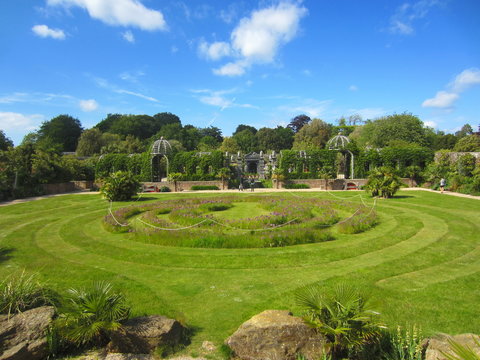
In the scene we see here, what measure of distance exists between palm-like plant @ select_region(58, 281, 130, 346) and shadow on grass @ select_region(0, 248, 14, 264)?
6.58m

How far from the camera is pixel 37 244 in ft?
36.8

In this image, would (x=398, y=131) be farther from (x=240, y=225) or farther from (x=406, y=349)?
(x=406, y=349)

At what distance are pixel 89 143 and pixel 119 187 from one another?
51.5 metres

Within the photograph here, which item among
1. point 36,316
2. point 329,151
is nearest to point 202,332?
point 36,316

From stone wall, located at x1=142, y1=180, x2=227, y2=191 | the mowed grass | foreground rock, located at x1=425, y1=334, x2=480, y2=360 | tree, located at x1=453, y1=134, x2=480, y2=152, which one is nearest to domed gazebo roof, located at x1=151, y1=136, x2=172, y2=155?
stone wall, located at x1=142, y1=180, x2=227, y2=191

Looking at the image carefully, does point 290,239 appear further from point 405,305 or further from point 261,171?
point 261,171

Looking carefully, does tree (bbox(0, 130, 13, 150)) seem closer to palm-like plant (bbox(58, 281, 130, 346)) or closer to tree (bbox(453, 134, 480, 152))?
palm-like plant (bbox(58, 281, 130, 346))

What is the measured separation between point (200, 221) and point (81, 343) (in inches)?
367

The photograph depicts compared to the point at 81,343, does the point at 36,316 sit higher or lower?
higher

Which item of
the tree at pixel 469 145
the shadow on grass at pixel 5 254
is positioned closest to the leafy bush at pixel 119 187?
the shadow on grass at pixel 5 254

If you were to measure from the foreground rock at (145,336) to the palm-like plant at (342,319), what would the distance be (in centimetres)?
216

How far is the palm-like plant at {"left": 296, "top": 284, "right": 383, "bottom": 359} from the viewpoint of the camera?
4.21m

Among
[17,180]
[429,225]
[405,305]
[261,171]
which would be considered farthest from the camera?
[261,171]

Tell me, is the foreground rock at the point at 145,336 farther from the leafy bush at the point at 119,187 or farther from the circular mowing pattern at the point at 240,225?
the leafy bush at the point at 119,187
